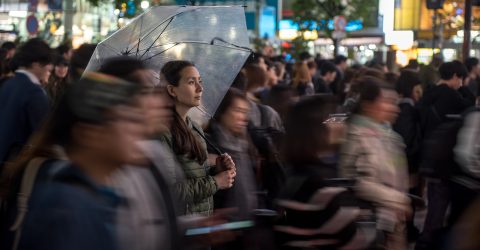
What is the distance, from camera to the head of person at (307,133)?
4484mm

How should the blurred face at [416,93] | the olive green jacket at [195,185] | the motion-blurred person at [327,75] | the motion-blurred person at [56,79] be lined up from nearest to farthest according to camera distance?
the olive green jacket at [195,185] < the motion-blurred person at [56,79] < the blurred face at [416,93] < the motion-blurred person at [327,75]

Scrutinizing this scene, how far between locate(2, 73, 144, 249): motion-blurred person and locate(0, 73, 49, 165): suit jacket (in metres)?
4.06

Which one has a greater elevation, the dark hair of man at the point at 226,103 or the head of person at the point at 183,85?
the head of person at the point at 183,85

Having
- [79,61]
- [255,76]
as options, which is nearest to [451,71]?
[255,76]

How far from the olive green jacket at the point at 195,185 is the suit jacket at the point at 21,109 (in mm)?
1812

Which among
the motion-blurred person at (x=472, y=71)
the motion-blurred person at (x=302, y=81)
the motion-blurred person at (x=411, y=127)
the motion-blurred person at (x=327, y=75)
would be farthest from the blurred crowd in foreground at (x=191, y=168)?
the motion-blurred person at (x=327, y=75)

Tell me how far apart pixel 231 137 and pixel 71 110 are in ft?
11.2

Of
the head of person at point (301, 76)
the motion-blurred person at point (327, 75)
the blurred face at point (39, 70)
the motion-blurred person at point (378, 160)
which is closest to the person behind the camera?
the motion-blurred person at point (378, 160)

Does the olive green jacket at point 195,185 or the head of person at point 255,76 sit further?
the head of person at point 255,76

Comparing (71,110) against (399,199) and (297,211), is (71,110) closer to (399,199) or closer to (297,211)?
(297,211)

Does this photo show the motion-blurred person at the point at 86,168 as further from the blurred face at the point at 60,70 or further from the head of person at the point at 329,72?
the head of person at the point at 329,72

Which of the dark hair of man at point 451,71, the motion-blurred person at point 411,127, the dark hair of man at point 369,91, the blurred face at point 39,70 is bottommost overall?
the motion-blurred person at point 411,127

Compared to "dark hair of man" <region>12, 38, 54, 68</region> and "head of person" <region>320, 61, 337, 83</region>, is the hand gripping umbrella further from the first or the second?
"head of person" <region>320, 61, 337, 83</region>

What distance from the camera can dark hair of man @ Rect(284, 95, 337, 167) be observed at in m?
4.48
